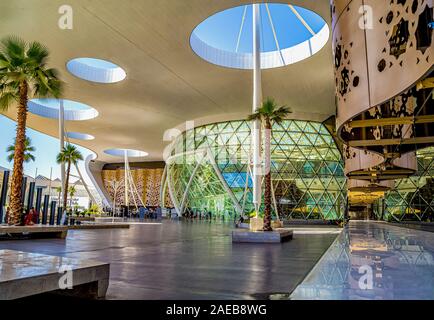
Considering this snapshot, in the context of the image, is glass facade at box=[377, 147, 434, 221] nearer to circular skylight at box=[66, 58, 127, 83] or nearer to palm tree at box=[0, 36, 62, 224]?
circular skylight at box=[66, 58, 127, 83]

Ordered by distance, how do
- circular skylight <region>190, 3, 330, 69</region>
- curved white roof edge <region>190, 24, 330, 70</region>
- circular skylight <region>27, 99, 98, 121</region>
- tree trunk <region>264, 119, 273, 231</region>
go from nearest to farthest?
tree trunk <region>264, 119, 273, 231</region>
curved white roof edge <region>190, 24, 330, 70</region>
circular skylight <region>190, 3, 330, 69</region>
circular skylight <region>27, 99, 98, 121</region>

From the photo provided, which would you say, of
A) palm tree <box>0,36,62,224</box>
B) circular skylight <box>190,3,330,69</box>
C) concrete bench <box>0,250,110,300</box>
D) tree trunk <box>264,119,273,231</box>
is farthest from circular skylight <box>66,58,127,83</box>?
concrete bench <box>0,250,110,300</box>

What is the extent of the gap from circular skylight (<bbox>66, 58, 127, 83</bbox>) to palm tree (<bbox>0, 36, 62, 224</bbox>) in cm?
1462

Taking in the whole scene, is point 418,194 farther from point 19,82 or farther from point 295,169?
point 19,82

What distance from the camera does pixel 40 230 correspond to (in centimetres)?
1535

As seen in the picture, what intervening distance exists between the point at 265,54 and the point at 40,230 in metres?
21.6

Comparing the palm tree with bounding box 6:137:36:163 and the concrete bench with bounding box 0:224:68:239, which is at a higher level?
the palm tree with bounding box 6:137:36:163

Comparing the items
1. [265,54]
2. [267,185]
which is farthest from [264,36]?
[267,185]

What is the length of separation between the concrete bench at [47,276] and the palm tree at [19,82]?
1157 centimetres

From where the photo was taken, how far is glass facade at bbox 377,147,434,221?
4025cm

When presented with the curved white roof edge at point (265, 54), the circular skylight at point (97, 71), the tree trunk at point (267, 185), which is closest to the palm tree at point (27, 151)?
the circular skylight at point (97, 71)

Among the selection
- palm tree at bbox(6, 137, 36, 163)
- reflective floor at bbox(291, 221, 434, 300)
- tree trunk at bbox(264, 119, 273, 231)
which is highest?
palm tree at bbox(6, 137, 36, 163)

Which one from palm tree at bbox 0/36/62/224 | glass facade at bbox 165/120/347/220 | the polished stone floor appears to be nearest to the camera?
the polished stone floor

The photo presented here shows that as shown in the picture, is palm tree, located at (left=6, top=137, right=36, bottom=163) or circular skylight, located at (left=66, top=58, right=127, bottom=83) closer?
circular skylight, located at (left=66, top=58, right=127, bottom=83)
